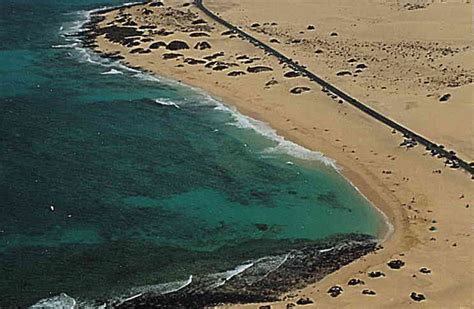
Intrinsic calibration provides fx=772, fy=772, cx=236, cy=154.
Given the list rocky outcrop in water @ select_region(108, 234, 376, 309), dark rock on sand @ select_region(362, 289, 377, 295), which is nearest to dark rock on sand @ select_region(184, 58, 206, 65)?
rocky outcrop in water @ select_region(108, 234, 376, 309)

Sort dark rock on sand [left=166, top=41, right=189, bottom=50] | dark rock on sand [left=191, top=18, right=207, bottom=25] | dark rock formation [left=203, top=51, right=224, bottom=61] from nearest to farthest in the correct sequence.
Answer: dark rock formation [left=203, top=51, right=224, bottom=61] → dark rock on sand [left=166, top=41, right=189, bottom=50] → dark rock on sand [left=191, top=18, right=207, bottom=25]

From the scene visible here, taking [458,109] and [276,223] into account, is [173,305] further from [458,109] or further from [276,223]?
[458,109]

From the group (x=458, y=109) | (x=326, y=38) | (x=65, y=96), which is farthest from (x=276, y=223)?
(x=326, y=38)

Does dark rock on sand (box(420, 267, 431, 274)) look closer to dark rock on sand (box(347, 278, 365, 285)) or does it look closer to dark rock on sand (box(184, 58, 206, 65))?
dark rock on sand (box(347, 278, 365, 285))

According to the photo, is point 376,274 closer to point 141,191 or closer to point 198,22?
point 141,191

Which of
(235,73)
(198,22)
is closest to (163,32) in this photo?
(198,22)

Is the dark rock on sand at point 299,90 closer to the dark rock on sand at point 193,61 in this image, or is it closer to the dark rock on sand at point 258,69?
the dark rock on sand at point 258,69

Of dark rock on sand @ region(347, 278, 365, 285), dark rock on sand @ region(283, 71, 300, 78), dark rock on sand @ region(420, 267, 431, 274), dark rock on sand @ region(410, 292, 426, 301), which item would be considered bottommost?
dark rock on sand @ region(283, 71, 300, 78)
